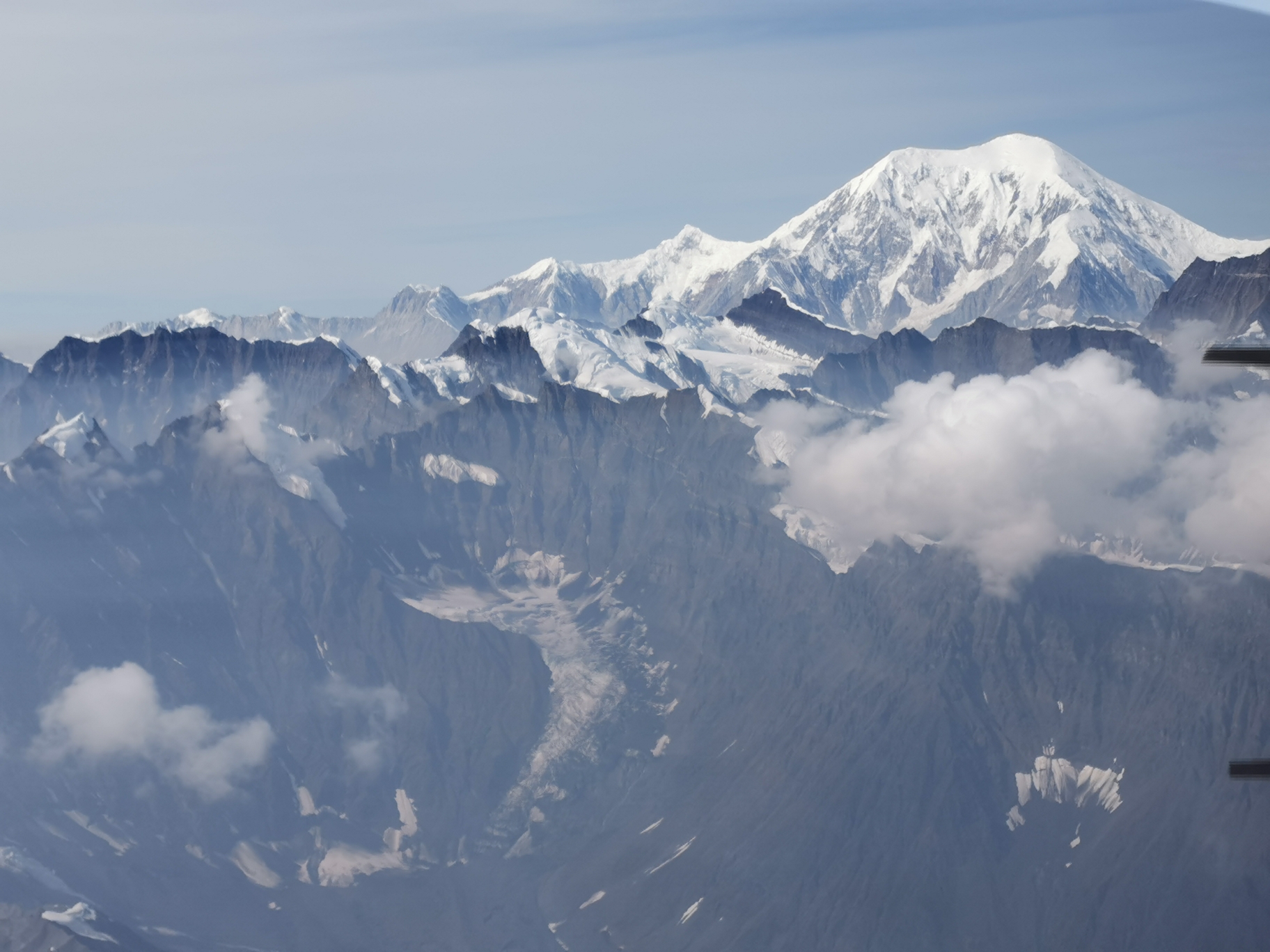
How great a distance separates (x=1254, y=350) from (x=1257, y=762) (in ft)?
18.2

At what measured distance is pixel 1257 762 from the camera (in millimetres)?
20734

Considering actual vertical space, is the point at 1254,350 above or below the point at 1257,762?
above

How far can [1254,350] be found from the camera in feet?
65.6
